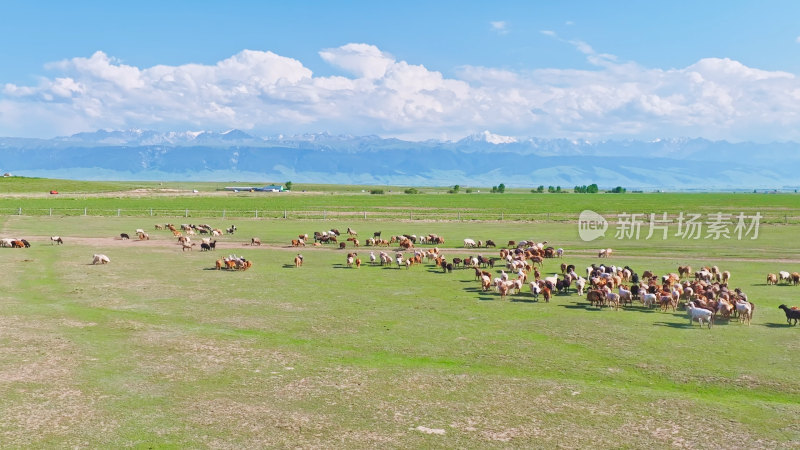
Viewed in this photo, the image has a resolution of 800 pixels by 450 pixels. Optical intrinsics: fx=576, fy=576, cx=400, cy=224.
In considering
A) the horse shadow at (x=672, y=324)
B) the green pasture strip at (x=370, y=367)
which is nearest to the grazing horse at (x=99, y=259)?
the green pasture strip at (x=370, y=367)

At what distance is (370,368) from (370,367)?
7cm

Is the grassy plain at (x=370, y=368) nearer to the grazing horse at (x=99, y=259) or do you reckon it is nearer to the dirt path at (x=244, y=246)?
the grazing horse at (x=99, y=259)

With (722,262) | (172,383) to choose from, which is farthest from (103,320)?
(722,262)

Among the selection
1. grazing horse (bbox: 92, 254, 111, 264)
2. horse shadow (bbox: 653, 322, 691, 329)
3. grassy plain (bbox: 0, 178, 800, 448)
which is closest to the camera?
grassy plain (bbox: 0, 178, 800, 448)

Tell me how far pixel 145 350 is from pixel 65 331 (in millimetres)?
3869

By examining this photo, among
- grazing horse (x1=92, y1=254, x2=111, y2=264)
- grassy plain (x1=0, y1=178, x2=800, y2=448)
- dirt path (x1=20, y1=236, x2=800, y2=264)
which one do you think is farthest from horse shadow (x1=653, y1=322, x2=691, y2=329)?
grazing horse (x1=92, y1=254, x2=111, y2=264)

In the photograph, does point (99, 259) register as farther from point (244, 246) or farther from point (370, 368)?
point (370, 368)

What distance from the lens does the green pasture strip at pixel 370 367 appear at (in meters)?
11.6

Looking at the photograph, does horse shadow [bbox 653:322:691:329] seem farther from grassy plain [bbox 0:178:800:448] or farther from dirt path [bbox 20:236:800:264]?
dirt path [bbox 20:236:800:264]

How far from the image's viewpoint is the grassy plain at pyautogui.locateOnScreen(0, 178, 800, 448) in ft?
37.9

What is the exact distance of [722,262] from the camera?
120 ft

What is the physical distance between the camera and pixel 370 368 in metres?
15.3

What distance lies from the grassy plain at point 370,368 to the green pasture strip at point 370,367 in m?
0.06

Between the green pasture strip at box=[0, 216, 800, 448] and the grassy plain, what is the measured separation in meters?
0.06
